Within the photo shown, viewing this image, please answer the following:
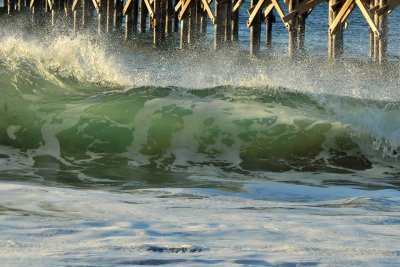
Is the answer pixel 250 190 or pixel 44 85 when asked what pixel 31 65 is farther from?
pixel 250 190

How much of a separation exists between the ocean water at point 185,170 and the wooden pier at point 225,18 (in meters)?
1.38

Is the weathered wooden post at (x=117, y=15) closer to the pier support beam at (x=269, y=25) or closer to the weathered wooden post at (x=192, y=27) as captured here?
the weathered wooden post at (x=192, y=27)

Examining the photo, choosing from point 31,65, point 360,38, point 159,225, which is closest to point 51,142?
point 31,65

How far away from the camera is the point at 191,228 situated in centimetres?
491

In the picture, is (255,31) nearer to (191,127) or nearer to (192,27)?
(192,27)

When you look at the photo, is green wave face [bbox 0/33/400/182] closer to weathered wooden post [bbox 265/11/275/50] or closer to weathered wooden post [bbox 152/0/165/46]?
weathered wooden post [bbox 265/11/275/50]

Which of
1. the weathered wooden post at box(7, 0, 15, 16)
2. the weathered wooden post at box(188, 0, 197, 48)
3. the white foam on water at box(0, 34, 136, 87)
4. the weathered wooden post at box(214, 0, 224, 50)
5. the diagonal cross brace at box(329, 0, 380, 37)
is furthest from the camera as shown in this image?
the weathered wooden post at box(7, 0, 15, 16)

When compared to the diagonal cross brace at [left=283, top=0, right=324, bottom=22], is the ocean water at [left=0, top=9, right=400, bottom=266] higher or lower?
lower

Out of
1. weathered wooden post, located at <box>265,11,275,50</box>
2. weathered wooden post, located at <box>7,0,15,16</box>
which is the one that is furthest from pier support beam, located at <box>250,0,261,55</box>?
weathered wooden post, located at <box>7,0,15,16</box>

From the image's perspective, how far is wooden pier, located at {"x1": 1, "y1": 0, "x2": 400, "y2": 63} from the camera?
17.4 metres

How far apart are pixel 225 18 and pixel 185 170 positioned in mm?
13129

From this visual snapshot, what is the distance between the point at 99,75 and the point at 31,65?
90 cm

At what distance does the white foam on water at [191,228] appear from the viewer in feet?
13.8

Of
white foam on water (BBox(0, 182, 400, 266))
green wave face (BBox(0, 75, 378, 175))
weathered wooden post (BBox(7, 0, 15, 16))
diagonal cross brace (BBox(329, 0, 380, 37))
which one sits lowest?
green wave face (BBox(0, 75, 378, 175))
